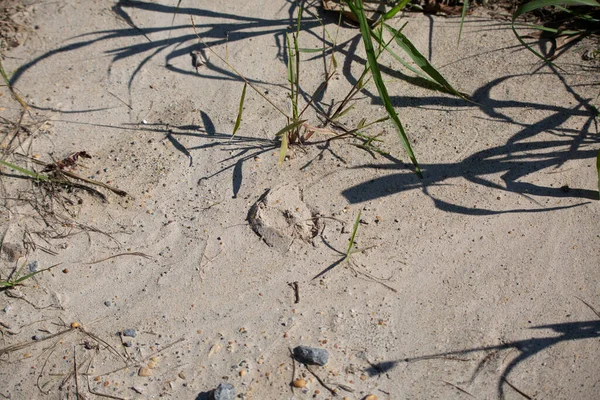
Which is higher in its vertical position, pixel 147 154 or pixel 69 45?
pixel 69 45

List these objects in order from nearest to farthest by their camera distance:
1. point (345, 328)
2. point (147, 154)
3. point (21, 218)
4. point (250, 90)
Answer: point (345, 328) < point (21, 218) < point (147, 154) < point (250, 90)

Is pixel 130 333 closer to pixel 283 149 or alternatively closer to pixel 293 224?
pixel 293 224

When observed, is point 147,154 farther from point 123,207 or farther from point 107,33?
point 107,33

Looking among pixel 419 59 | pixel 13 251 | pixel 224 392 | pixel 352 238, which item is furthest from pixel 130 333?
pixel 419 59

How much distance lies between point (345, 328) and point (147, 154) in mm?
1062

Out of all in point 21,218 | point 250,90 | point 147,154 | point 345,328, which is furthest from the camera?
point 250,90

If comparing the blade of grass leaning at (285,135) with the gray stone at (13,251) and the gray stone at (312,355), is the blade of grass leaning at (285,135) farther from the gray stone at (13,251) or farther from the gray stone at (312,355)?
the gray stone at (13,251)

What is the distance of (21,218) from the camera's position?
2010 mm

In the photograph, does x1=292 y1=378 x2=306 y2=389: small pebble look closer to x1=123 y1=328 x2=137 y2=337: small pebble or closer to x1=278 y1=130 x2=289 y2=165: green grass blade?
x1=123 y1=328 x2=137 y2=337: small pebble

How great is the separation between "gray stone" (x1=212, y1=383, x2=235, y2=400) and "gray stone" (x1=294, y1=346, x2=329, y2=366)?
225mm

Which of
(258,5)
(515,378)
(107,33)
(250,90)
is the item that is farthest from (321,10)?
(515,378)

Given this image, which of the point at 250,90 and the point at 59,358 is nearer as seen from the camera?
the point at 59,358

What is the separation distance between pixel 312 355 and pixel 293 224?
1.63 feet

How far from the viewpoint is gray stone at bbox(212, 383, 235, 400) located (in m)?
1.59
